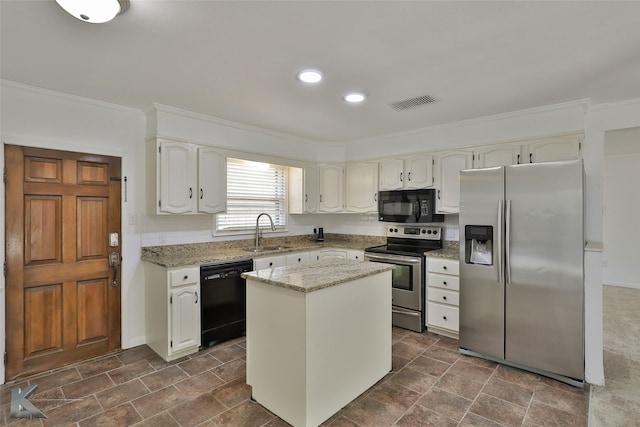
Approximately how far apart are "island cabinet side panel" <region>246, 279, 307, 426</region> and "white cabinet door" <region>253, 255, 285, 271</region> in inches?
51.5

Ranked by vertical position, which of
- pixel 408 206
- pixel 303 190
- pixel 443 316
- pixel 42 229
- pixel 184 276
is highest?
pixel 303 190

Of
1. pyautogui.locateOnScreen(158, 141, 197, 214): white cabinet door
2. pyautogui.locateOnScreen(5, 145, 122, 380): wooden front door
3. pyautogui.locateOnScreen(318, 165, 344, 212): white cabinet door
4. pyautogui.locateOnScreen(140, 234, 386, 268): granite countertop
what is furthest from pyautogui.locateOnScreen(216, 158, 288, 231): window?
pyautogui.locateOnScreen(5, 145, 122, 380): wooden front door

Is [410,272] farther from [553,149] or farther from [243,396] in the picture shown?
[243,396]

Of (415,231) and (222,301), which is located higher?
(415,231)

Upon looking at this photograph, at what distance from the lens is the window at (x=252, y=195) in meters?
4.18

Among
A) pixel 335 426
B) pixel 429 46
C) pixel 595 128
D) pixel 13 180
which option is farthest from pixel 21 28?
pixel 595 128

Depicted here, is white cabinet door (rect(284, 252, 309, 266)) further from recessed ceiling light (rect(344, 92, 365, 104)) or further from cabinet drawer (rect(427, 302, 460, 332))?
recessed ceiling light (rect(344, 92, 365, 104))

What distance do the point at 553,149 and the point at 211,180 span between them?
11.5ft

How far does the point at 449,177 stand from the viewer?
387 cm

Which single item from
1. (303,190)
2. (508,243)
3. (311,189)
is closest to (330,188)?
(311,189)

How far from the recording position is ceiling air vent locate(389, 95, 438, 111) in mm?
2990

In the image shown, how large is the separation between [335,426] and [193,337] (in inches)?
67.6

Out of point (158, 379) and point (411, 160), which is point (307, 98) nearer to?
point (411, 160)

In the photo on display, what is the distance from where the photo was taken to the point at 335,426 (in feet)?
6.89
